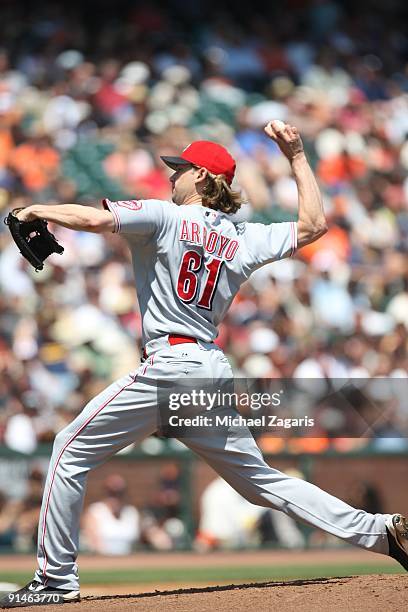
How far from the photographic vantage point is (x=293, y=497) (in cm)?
427

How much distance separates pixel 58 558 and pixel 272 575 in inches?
120

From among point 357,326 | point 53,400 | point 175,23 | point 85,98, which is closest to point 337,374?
point 357,326

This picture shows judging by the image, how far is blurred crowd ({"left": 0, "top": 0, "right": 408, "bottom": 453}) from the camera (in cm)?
946

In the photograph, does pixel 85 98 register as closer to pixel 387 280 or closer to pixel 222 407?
pixel 387 280

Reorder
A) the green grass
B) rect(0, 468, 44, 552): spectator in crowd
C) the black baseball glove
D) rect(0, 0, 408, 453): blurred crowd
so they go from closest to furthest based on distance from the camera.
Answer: the black baseball glove
the green grass
rect(0, 468, 44, 552): spectator in crowd
rect(0, 0, 408, 453): blurred crowd

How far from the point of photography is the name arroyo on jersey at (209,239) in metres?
4.21

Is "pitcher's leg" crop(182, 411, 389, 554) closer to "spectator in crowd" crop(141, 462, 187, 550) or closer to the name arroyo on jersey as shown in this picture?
the name arroyo on jersey

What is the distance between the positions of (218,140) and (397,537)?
8.22 meters

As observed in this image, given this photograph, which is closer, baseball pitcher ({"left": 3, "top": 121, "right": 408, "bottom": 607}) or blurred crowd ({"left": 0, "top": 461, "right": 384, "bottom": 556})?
baseball pitcher ({"left": 3, "top": 121, "right": 408, "bottom": 607})

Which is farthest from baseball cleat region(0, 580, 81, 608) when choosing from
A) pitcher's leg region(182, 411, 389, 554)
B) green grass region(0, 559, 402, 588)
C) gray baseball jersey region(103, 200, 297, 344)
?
green grass region(0, 559, 402, 588)

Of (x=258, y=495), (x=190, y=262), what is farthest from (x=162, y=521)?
(x=190, y=262)

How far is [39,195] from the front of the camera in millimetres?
10844

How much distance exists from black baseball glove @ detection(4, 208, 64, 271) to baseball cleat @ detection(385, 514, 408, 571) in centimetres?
170

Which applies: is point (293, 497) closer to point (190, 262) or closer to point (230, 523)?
point (190, 262)
